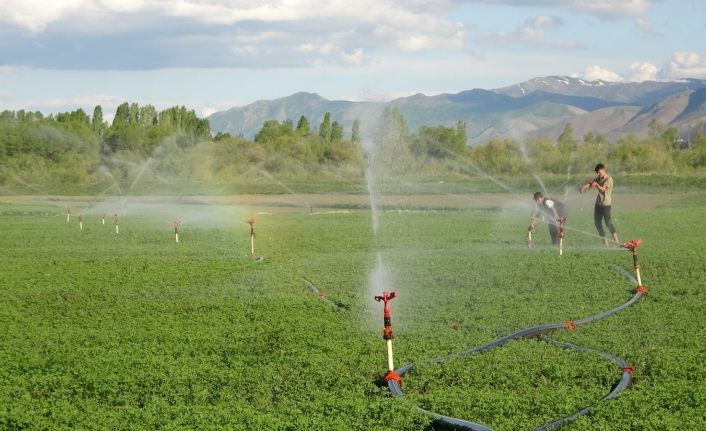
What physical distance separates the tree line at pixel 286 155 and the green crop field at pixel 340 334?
164 ft

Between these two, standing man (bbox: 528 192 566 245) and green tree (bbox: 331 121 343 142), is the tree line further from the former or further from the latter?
standing man (bbox: 528 192 566 245)

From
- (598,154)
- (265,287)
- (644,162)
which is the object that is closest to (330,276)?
(265,287)

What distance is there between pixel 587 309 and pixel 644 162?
A: 67.8m

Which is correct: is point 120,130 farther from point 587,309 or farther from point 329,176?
point 587,309

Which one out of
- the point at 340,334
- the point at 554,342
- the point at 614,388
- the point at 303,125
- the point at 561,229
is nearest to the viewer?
the point at 614,388

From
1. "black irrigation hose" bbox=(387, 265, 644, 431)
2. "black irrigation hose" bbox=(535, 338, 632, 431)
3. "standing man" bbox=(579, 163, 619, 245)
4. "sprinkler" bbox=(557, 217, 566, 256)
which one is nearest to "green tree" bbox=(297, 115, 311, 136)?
"standing man" bbox=(579, 163, 619, 245)

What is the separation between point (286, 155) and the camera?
98375 mm

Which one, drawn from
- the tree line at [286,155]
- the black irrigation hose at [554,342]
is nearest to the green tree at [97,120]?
the tree line at [286,155]

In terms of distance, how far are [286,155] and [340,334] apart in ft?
275

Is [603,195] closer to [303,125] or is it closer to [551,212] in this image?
[551,212]

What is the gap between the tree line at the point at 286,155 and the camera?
8194 cm

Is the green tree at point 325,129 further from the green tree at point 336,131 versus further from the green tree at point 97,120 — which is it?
the green tree at point 97,120

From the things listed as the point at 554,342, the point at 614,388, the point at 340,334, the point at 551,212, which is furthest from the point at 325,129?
the point at 614,388

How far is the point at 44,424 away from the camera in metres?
10.6
